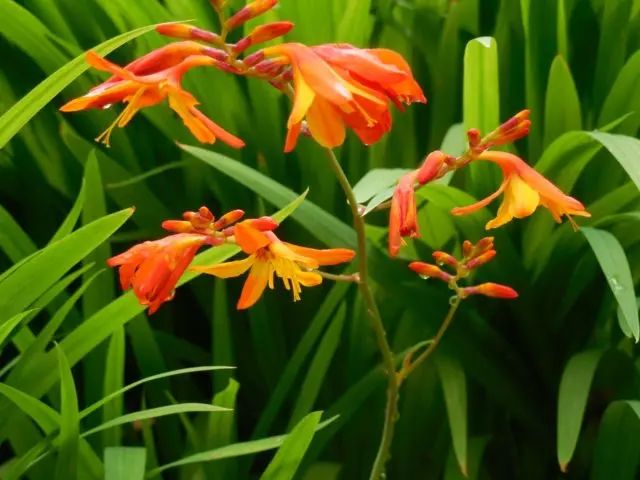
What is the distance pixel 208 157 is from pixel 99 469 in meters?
0.29

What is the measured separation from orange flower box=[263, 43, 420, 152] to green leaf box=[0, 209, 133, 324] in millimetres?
317

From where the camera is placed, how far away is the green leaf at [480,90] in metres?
0.88

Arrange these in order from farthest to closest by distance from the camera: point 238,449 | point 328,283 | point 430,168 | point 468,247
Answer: point 328,283, point 238,449, point 468,247, point 430,168

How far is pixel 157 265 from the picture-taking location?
448mm

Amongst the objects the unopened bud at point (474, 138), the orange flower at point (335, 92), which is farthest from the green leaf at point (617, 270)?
the orange flower at point (335, 92)

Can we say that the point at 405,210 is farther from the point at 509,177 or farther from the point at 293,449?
the point at 293,449

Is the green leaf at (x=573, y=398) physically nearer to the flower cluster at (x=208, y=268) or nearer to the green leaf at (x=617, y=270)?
the green leaf at (x=617, y=270)

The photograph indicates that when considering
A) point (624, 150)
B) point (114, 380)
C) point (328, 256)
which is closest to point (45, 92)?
point (114, 380)

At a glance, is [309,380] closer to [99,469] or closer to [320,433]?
[320,433]

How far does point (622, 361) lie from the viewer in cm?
85

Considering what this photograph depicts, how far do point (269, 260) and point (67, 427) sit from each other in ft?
0.84

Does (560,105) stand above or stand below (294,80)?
below

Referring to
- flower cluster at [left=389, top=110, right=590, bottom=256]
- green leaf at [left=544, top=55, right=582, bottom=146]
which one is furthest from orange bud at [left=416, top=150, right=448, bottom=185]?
green leaf at [left=544, top=55, right=582, bottom=146]

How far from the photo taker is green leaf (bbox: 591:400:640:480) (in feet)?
2.61
